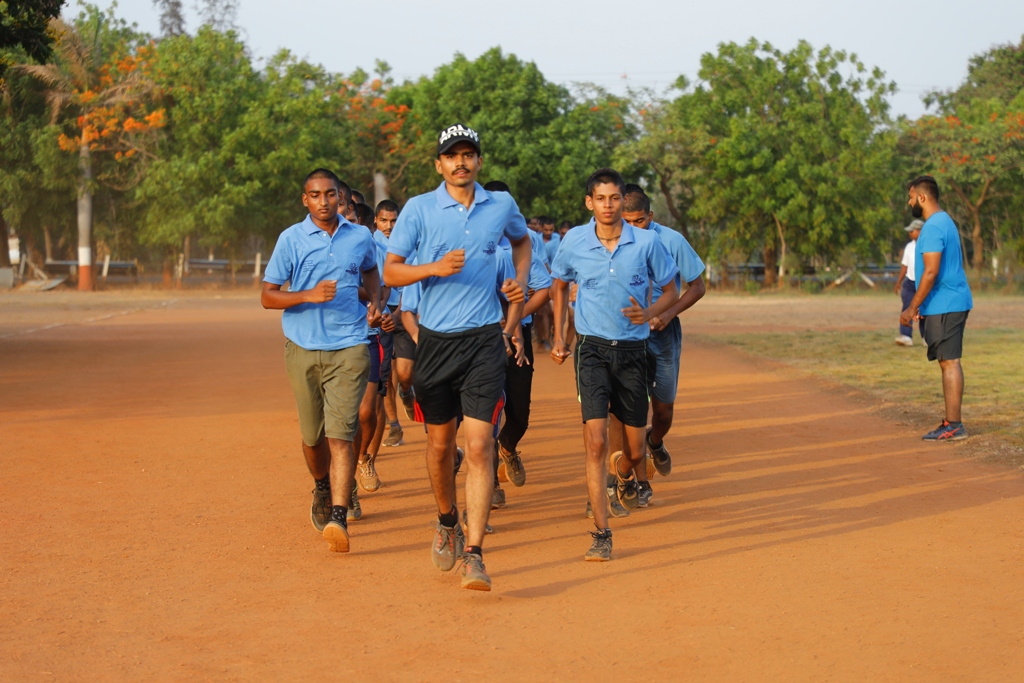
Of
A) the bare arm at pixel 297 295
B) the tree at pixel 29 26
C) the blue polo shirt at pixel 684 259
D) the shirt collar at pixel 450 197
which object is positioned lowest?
the bare arm at pixel 297 295

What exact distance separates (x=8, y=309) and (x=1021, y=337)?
25794mm

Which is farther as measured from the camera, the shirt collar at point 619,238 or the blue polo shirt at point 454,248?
the shirt collar at point 619,238

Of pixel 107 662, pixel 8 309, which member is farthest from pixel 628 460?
pixel 8 309

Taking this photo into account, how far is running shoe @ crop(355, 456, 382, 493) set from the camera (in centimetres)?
784

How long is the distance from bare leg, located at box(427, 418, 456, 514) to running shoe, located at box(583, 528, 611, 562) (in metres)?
0.78

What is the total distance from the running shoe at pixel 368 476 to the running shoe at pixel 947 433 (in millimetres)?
4936

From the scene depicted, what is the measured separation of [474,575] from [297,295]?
74.1 inches

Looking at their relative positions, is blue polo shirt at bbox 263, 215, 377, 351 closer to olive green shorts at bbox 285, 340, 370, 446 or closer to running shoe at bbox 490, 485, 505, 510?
olive green shorts at bbox 285, 340, 370, 446

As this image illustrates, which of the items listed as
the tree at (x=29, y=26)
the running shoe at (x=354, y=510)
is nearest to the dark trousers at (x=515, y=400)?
the running shoe at (x=354, y=510)

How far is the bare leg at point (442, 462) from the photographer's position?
5.68 metres

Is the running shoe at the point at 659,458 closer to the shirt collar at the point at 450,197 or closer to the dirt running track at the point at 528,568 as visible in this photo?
the dirt running track at the point at 528,568

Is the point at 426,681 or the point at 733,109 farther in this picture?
the point at 733,109

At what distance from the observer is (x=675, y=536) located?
6523mm

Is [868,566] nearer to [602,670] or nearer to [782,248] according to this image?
[602,670]
